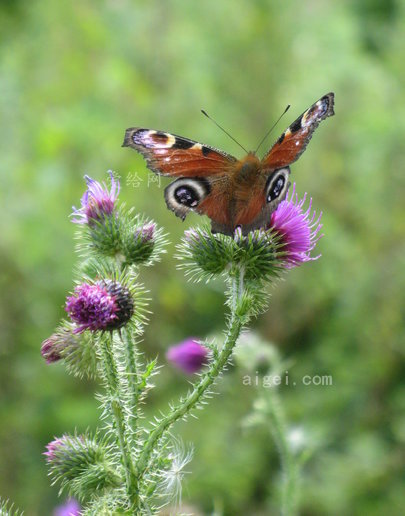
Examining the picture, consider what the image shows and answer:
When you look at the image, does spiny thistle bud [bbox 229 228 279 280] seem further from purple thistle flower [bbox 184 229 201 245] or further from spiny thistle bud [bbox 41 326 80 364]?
spiny thistle bud [bbox 41 326 80 364]

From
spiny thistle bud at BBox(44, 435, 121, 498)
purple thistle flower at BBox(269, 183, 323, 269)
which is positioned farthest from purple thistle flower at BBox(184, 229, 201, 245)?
spiny thistle bud at BBox(44, 435, 121, 498)

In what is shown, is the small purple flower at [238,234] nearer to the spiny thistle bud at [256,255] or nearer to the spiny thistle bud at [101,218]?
the spiny thistle bud at [256,255]

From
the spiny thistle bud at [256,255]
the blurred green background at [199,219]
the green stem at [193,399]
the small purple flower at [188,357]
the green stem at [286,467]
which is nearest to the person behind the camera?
the green stem at [193,399]

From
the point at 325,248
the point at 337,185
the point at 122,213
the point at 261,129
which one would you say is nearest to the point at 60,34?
the point at 261,129

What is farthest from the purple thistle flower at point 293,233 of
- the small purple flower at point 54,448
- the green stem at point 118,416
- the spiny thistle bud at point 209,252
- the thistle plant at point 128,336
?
the small purple flower at point 54,448

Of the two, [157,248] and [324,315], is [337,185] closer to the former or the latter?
[324,315]
